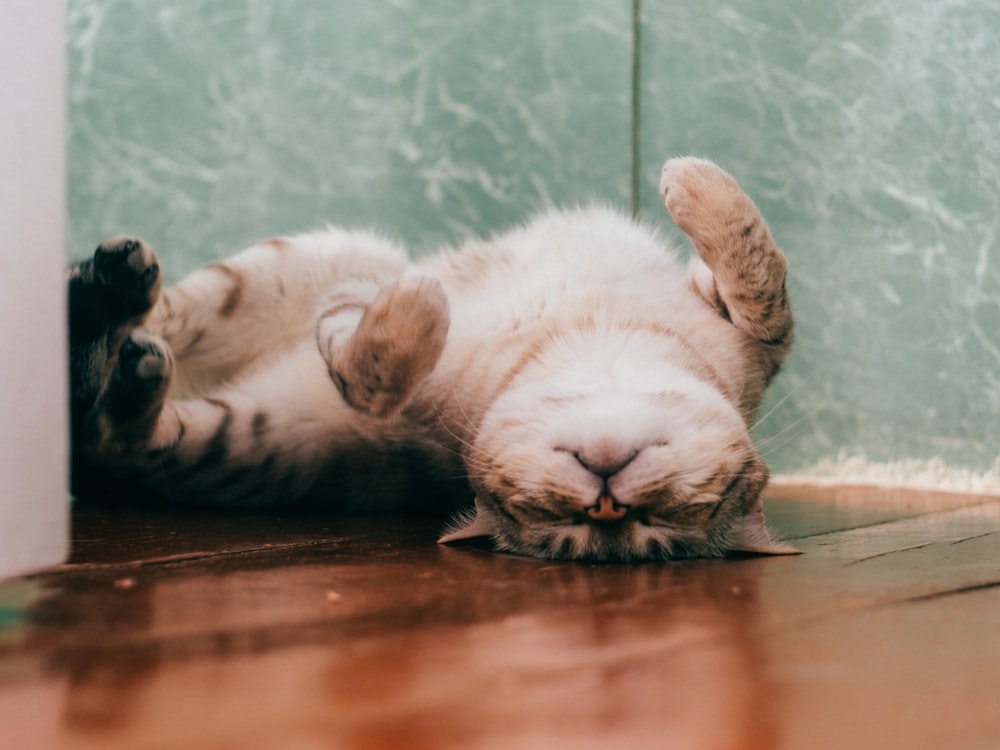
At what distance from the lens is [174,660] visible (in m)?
0.89

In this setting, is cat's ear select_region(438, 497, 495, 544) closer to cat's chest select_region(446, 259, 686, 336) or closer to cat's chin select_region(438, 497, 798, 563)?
cat's chin select_region(438, 497, 798, 563)

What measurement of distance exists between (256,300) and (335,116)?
2.52 feet

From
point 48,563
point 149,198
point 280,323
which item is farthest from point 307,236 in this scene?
point 48,563

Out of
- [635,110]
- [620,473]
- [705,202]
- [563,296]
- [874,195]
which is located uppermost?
[635,110]

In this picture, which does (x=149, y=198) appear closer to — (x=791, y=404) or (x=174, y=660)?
(x=791, y=404)

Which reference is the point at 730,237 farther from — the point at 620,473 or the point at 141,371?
the point at 141,371

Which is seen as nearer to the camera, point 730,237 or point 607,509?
point 607,509

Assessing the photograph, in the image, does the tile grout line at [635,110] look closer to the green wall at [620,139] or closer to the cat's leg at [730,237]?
the green wall at [620,139]

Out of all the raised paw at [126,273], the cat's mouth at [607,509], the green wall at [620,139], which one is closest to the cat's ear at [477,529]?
the cat's mouth at [607,509]

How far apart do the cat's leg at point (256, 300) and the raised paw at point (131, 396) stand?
16.8 inches

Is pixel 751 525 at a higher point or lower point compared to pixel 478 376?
lower

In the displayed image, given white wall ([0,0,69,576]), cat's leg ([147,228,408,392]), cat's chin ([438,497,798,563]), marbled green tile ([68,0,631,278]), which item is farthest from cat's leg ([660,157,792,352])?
marbled green tile ([68,0,631,278])

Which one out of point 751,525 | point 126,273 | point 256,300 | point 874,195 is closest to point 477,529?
point 751,525

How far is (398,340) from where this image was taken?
1572 mm
